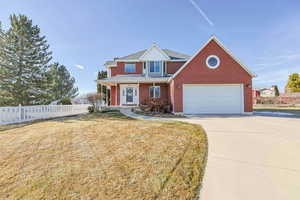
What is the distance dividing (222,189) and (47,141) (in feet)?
19.0

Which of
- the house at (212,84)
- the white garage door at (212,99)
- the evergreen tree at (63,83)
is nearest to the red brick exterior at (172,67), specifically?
the house at (212,84)

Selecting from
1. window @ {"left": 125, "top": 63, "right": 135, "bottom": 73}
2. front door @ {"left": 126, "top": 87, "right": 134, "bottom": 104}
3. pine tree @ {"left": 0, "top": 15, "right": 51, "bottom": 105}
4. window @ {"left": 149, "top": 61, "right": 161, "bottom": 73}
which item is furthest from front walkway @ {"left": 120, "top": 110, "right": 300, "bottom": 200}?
pine tree @ {"left": 0, "top": 15, "right": 51, "bottom": 105}

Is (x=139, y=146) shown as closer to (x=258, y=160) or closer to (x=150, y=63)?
(x=258, y=160)

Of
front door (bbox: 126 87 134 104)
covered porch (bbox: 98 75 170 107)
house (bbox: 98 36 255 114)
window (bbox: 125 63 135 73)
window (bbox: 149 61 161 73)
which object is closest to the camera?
house (bbox: 98 36 255 114)

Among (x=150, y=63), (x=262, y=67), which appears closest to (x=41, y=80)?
(x=150, y=63)

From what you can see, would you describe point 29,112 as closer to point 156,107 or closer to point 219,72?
point 156,107

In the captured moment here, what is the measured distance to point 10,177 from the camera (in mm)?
3695

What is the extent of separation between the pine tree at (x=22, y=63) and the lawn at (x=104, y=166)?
23.3 metres

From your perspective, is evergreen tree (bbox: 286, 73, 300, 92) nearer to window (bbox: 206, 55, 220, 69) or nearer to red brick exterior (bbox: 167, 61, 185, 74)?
red brick exterior (bbox: 167, 61, 185, 74)

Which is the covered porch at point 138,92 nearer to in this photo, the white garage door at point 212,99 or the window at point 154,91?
the window at point 154,91

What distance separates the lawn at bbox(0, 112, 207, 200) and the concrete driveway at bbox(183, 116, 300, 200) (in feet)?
1.12

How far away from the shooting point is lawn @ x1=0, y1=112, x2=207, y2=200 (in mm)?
3018

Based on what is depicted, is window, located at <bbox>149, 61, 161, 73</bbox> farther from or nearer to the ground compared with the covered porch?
farther from the ground

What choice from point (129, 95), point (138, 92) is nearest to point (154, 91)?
→ point (138, 92)
